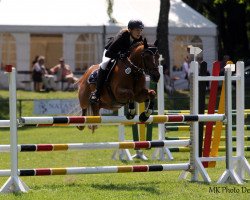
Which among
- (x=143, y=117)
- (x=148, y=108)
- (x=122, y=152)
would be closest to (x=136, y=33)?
(x=148, y=108)

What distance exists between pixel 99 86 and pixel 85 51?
2126 centimetres

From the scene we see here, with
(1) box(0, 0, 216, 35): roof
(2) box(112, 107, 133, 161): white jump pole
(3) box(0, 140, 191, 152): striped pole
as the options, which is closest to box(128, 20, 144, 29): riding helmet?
(3) box(0, 140, 191, 152): striped pole

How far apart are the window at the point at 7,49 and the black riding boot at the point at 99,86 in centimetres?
2093

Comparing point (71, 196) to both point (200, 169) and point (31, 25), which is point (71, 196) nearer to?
point (200, 169)

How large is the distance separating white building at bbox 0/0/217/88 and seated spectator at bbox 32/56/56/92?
1.31 m

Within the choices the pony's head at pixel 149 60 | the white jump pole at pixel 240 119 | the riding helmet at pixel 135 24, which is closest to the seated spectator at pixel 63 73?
the riding helmet at pixel 135 24

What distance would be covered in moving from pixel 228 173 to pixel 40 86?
21126 millimetres

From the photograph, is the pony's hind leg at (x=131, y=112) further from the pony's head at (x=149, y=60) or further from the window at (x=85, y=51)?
the window at (x=85, y=51)

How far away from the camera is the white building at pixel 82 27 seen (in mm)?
31406

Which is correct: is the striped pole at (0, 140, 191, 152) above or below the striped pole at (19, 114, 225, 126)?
below

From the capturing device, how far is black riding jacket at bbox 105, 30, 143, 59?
39.3 feet

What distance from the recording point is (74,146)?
34.7 ft

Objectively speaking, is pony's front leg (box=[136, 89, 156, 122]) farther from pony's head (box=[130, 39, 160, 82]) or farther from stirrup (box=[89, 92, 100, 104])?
stirrup (box=[89, 92, 100, 104])

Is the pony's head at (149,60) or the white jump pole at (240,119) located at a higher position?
the pony's head at (149,60)
